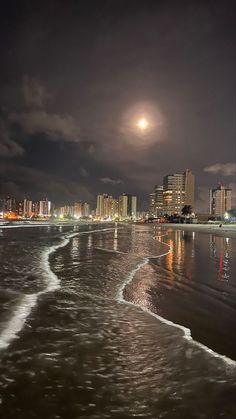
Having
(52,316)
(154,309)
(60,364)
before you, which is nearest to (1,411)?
(60,364)

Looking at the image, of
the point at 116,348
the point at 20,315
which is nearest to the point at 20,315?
the point at 20,315

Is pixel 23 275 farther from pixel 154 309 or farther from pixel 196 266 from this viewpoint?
pixel 196 266

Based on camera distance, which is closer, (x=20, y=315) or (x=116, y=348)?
(x=116, y=348)

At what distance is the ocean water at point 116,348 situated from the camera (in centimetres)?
460

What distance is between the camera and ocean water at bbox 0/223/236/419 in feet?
15.1

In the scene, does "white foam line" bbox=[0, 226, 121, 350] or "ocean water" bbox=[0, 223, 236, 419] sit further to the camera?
"white foam line" bbox=[0, 226, 121, 350]

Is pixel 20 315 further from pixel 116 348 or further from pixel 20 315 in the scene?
pixel 116 348

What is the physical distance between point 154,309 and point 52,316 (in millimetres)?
2599

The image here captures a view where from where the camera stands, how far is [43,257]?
20281 millimetres

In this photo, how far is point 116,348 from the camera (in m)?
6.49

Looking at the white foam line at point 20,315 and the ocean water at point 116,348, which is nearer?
the ocean water at point 116,348

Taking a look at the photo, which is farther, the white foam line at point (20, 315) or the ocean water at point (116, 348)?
the white foam line at point (20, 315)

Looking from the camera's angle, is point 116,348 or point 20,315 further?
point 20,315

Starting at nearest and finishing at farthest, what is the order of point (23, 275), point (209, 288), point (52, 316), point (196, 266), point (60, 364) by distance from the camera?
1. point (60, 364)
2. point (52, 316)
3. point (209, 288)
4. point (23, 275)
5. point (196, 266)
